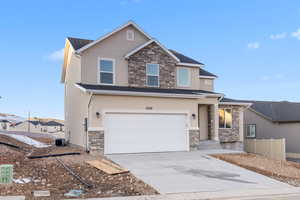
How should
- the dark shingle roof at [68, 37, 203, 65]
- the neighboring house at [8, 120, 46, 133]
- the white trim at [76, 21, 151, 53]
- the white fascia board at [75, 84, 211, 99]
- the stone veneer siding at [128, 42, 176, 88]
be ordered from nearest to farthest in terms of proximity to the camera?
the white fascia board at [75, 84, 211, 99]
the white trim at [76, 21, 151, 53]
the stone veneer siding at [128, 42, 176, 88]
the dark shingle roof at [68, 37, 203, 65]
the neighboring house at [8, 120, 46, 133]

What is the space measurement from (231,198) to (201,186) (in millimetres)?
1549

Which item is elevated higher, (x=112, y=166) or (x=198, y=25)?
(x=198, y=25)

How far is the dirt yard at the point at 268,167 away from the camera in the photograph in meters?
12.1

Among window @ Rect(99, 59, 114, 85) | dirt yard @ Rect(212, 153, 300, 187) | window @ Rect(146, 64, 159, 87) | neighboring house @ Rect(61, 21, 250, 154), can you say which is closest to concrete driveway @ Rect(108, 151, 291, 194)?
dirt yard @ Rect(212, 153, 300, 187)

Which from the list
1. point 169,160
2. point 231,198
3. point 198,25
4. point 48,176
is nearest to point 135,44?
point 198,25

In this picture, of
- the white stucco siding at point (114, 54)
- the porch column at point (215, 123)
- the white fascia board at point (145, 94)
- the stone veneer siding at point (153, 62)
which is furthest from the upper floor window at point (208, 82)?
the white stucco siding at point (114, 54)

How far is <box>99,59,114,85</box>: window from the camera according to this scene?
17656 mm

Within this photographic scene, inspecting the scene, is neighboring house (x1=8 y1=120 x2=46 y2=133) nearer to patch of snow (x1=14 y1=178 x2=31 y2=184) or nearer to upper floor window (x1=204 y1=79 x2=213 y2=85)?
upper floor window (x1=204 y1=79 x2=213 y2=85)

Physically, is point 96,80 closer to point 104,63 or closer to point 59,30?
point 104,63

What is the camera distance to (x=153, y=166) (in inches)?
496

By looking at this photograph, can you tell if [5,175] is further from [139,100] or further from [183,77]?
[183,77]

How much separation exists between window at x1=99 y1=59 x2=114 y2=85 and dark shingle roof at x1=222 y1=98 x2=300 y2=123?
15.7m

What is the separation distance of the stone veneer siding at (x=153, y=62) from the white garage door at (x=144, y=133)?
2.77m

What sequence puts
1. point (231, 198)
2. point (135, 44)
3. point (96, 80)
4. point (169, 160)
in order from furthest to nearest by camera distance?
point (135, 44)
point (96, 80)
point (169, 160)
point (231, 198)
